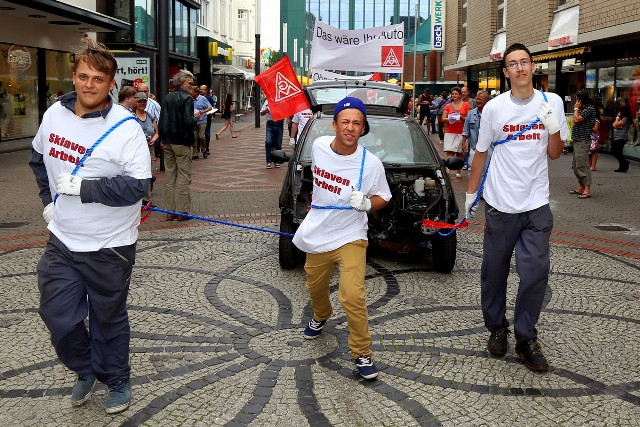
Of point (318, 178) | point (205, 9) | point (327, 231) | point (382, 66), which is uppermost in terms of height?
point (205, 9)

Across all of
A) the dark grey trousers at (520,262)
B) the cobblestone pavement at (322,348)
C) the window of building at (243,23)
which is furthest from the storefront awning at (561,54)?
the window of building at (243,23)

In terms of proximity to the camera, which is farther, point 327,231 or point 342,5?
point 342,5

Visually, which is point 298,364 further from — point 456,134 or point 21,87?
point 21,87

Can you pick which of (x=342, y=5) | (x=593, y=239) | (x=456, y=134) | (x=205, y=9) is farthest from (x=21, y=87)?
(x=342, y=5)

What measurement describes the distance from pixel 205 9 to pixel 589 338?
142ft

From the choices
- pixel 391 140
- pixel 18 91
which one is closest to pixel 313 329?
pixel 391 140

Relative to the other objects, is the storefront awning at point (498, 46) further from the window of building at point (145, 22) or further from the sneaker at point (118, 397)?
the sneaker at point (118, 397)

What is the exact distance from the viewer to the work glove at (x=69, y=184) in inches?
136

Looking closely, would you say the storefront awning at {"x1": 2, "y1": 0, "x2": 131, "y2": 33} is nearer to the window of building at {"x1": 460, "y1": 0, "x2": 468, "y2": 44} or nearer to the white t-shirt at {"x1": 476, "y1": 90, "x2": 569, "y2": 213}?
the white t-shirt at {"x1": 476, "y1": 90, "x2": 569, "y2": 213}

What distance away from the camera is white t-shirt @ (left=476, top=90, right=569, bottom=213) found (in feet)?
14.7

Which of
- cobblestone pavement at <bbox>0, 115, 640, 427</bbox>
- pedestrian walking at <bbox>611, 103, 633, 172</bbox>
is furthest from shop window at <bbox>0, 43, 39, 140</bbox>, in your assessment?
pedestrian walking at <bbox>611, 103, 633, 172</bbox>

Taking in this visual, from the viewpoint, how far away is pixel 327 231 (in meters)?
4.47

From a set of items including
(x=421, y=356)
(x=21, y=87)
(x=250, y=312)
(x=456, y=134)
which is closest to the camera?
(x=421, y=356)

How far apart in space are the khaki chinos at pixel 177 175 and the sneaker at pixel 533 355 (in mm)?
6031
